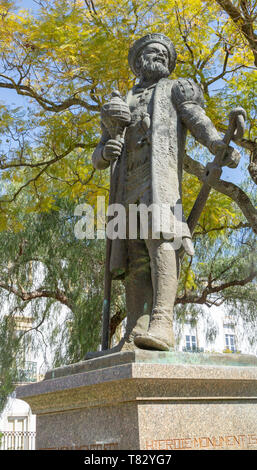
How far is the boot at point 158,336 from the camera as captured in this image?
10.8 ft

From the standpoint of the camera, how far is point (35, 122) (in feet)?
32.7

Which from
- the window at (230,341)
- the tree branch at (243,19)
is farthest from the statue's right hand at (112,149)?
the window at (230,341)

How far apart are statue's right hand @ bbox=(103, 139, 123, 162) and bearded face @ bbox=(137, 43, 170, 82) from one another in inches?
28.9

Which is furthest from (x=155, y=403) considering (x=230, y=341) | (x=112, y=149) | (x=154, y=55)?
(x=230, y=341)

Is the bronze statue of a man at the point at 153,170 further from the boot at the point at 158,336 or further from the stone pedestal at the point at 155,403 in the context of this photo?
the stone pedestal at the point at 155,403

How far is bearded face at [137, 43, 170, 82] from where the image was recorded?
4602mm

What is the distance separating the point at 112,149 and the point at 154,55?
38.7 inches

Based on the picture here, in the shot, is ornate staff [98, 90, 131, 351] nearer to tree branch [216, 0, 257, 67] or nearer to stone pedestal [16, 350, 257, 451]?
stone pedestal [16, 350, 257, 451]

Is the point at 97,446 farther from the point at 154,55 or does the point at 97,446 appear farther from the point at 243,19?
the point at 243,19

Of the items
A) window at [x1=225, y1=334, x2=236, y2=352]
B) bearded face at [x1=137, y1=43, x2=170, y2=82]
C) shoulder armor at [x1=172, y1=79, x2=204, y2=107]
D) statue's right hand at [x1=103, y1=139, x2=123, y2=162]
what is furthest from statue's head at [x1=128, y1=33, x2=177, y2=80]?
window at [x1=225, y1=334, x2=236, y2=352]

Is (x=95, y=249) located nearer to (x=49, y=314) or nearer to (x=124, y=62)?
(x=49, y=314)

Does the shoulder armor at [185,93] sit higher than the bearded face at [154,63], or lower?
lower

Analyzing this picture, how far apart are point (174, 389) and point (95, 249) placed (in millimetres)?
9368

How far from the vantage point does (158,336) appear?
3436mm
